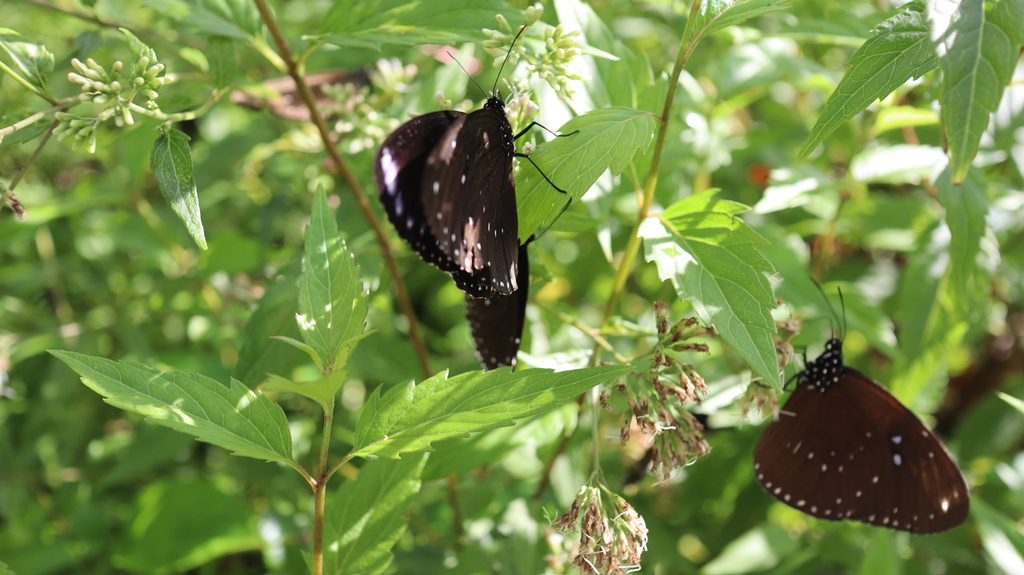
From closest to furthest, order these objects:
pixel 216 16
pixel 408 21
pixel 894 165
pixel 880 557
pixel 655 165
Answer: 1. pixel 655 165
2. pixel 408 21
3. pixel 216 16
4. pixel 880 557
5. pixel 894 165

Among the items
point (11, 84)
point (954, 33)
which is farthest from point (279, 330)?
point (11, 84)

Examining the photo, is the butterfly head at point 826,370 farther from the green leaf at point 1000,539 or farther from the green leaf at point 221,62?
the green leaf at point 221,62

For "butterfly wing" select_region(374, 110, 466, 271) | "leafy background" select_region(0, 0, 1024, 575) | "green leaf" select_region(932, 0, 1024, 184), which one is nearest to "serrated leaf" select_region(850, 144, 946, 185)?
"leafy background" select_region(0, 0, 1024, 575)

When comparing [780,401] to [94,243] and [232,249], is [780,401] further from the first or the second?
[94,243]

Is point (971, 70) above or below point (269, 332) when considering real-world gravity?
above

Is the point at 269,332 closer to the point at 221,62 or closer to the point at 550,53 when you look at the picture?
the point at 221,62

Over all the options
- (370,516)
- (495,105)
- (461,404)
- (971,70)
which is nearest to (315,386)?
(461,404)
